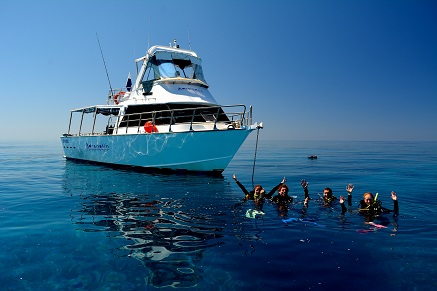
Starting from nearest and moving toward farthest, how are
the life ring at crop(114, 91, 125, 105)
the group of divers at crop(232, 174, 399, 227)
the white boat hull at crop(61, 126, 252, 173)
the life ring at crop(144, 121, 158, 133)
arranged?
the group of divers at crop(232, 174, 399, 227) < the white boat hull at crop(61, 126, 252, 173) < the life ring at crop(144, 121, 158, 133) < the life ring at crop(114, 91, 125, 105)

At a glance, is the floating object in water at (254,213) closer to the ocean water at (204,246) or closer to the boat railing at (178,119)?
the ocean water at (204,246)

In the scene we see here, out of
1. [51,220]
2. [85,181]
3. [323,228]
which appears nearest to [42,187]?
[85,181]

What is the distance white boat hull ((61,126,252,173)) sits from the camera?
13.0m

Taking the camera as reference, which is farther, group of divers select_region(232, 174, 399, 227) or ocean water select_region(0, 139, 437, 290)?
group of divers select_region(232, 174, 399, 227)

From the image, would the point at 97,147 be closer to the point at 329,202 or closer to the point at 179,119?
the point at 179,119

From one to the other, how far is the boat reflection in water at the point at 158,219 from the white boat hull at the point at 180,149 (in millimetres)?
1200

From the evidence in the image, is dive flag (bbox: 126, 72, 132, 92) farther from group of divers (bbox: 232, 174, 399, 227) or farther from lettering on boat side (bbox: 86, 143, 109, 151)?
group of divers (bbox: 232, 174, 399, 227)

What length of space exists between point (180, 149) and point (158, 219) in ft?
23.2

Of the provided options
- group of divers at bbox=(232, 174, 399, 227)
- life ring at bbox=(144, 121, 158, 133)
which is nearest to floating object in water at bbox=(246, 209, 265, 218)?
group of divers at bbox=(232, 174, 399, 227)

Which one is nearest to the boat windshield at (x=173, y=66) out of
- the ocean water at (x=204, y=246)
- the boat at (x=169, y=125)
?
the boat at (x=169, y=125)

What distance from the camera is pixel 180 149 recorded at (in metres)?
13.7

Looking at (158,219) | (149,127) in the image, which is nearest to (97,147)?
(149,127)

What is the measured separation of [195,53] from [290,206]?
44.5 feet

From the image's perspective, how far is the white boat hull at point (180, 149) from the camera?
12953mm
